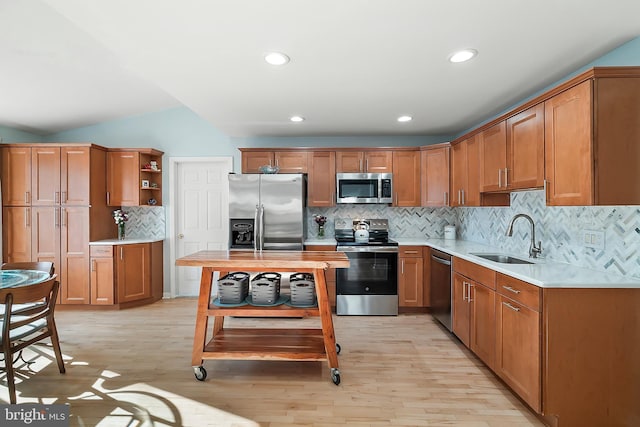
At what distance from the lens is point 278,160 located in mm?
4355

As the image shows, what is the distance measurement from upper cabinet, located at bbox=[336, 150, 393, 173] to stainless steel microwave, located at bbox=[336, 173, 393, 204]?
5.1 inches

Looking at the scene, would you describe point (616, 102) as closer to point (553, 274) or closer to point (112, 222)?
point (553, 274)

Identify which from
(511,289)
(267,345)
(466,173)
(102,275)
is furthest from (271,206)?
(511,289)

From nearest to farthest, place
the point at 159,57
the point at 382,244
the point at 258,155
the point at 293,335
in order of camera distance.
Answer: the point at 159,57, the point at 293,335, the point at 382,244, the point at 258,155

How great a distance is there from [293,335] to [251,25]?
2.43m

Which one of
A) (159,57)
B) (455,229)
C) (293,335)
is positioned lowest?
(293,335)

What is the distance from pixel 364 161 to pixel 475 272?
7.18 feet

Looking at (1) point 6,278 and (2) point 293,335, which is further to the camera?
(2) point 293,335

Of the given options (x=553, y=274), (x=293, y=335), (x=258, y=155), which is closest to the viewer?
(x=553, y=274)

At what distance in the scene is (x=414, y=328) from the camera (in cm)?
359

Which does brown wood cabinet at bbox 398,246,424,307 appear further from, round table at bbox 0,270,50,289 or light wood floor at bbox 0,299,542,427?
round table at bbox 0,270,50,289

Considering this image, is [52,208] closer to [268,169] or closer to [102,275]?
[102,275]

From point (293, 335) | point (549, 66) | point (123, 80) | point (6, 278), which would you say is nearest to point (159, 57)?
point (123, 80)

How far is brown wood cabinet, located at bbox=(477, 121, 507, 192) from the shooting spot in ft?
9.01
